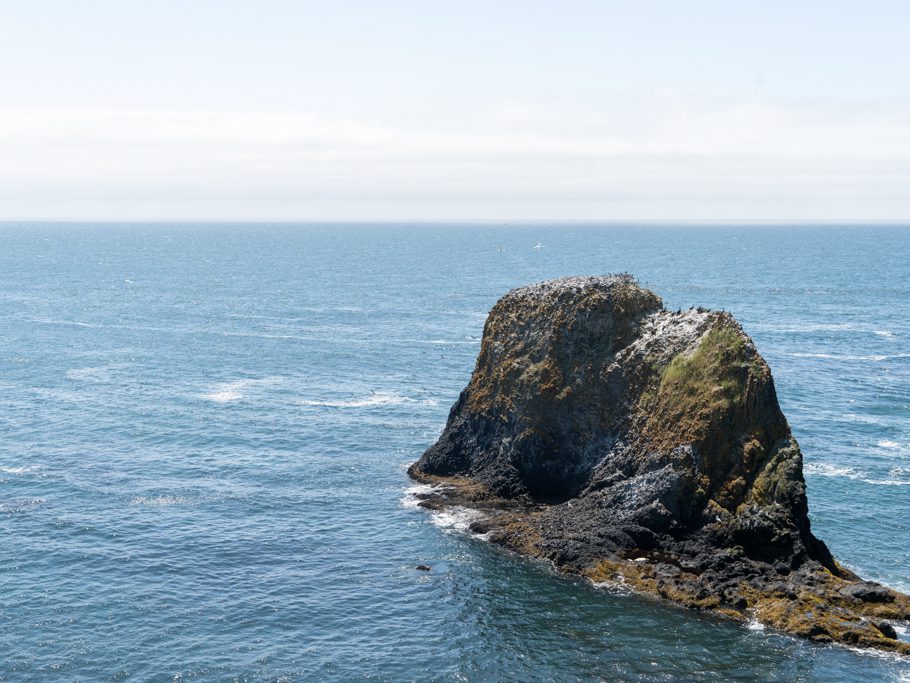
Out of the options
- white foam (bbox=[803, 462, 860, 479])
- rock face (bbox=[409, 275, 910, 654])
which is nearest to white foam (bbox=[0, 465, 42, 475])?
rock face (bbox=[409, 275, 910, 654])

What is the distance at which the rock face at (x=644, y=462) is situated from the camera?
53.9 metres

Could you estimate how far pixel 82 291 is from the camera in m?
198

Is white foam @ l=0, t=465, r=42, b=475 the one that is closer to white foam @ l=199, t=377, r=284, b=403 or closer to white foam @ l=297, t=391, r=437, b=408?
white foam @ l=199, t=377, r=284, b=403

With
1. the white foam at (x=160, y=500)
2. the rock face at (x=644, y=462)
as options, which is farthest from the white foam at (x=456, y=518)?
the white foam at (x=160, y=500)

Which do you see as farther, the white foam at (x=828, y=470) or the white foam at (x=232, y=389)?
the white foam at (x=232, y=389)

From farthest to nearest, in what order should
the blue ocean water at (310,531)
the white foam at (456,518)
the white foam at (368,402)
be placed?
the white foam at (368,402), the white foam at (456,518), the blue ocean water at (310,531)

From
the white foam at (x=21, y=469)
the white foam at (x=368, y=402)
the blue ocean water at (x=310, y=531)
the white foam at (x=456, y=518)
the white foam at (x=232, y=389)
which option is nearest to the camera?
the blue ocean water at (x=310, y=531)

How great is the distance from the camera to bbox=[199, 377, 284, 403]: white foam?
99688mm

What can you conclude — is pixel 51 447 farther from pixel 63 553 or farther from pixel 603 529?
pixel 603 529

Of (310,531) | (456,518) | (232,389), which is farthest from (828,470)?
(232,389)

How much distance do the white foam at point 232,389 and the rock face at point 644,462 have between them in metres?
31.3

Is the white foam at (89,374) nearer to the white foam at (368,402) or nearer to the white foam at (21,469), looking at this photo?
the white foam at (368,402)

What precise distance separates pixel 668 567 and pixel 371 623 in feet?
58.6

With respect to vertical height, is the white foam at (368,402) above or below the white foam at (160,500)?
above
